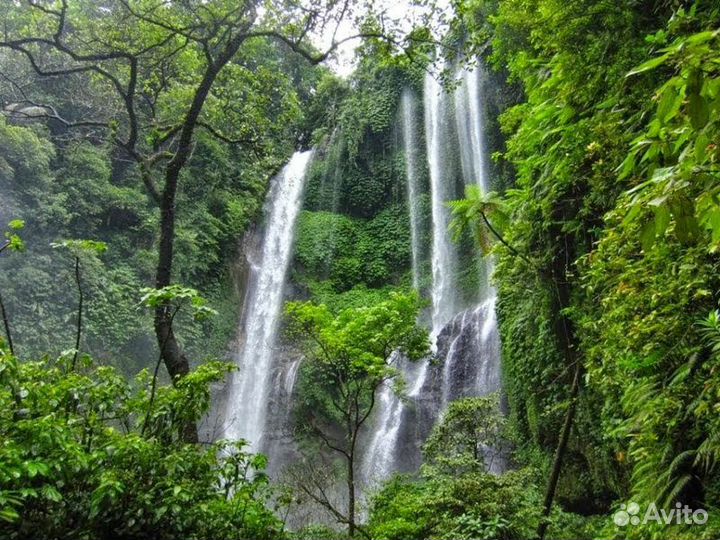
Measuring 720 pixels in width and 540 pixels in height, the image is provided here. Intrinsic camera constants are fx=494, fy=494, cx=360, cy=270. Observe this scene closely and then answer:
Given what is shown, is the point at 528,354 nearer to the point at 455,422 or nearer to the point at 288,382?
the point at 455,422

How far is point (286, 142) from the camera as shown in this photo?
22.0 meters

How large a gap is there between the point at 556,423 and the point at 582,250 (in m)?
2.90

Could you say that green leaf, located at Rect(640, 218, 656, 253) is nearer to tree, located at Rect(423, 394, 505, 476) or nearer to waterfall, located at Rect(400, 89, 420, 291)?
tree, located at Rect(423, 394, 505, 476)

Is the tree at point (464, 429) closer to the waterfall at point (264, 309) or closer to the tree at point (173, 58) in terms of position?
the tree at point (173, 58)

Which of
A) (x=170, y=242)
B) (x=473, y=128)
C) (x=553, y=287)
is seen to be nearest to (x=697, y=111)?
(x=553, y=287)

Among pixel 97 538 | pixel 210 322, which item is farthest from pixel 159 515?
pixel 210 322

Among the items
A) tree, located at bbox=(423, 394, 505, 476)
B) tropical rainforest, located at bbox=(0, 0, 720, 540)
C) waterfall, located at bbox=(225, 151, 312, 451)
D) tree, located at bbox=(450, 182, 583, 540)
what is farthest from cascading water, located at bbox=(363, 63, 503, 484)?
waterfall, located at bbox=(225, 151, 312, 451)

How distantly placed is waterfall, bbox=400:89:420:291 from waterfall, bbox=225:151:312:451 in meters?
4.61

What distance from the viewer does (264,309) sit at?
61.4ft

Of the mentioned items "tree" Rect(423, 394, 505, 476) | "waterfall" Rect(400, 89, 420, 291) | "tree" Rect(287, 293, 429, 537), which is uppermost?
"waterfall" Rect(400, 89, 420, 291)

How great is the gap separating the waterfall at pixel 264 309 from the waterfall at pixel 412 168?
4.61m

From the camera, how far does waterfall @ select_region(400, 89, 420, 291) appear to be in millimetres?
19469

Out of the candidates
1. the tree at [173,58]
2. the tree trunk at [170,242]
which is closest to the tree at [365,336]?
the tree at [173,58]

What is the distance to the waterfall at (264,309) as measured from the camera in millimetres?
16188
